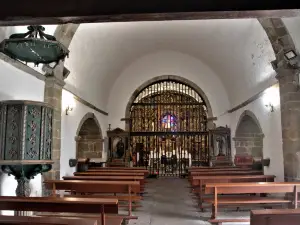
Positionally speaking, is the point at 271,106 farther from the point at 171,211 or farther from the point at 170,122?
the point at 170,122

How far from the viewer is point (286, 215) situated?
2.15 metres

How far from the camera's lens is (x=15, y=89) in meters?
5.17

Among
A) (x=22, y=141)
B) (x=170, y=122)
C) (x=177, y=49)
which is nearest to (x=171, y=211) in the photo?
(x=22, y=141)

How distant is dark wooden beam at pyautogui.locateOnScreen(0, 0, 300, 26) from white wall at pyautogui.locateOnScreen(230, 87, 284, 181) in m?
4.58

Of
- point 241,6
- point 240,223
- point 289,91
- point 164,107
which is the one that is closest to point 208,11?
point 241,6

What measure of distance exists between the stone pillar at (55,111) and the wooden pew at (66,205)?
3.35 metres

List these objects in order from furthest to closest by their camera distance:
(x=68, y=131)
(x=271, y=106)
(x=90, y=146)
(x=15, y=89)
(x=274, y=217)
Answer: (x=90, y=146)
(x=68, y=131)
(x=271, y=106)
(x=15, y=89)
(x=274, y=217)

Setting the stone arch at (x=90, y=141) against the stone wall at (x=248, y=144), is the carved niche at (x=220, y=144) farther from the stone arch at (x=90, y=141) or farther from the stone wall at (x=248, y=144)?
the stone arch at (x=90, y=141)

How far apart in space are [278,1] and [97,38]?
6.93 meters

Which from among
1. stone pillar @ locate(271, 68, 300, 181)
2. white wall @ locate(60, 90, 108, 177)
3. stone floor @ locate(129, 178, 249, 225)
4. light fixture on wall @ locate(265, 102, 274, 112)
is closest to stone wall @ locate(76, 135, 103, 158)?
white wall @ locate(60, 90, 108, 177)

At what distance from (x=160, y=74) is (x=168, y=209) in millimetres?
7431

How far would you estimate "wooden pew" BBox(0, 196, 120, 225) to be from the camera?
2701mm

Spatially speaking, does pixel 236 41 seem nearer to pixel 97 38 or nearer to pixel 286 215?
pixel 97 38

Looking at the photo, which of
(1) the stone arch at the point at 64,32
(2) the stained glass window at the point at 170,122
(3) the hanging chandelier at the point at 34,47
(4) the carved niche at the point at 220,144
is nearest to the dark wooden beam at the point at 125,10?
(3) the hanging chandelier at the point at 34,47
